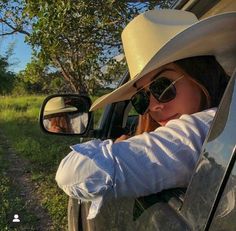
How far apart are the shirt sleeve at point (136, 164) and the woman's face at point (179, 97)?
195mm

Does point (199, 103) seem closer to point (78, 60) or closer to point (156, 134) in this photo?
point (156, 134)

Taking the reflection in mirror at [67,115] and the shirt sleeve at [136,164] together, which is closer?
the shirt sleeve at [136,164]

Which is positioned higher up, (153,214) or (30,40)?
(153,214)

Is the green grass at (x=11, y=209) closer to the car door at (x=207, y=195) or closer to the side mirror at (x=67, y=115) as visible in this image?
the side mirror at (x=67, y=115)

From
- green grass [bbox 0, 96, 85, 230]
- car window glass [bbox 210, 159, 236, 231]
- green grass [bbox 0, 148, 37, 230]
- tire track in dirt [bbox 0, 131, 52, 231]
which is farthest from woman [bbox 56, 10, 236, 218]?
tire track in dirt [bbox 0, 131, 52, 231]

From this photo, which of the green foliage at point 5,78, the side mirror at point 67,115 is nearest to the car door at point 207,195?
the side mirror at point 67,115

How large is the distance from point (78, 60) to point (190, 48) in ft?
22.6

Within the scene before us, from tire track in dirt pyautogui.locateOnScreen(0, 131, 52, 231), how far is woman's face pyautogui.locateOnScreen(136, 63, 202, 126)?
11.5 ft

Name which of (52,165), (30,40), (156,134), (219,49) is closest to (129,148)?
(156,134)

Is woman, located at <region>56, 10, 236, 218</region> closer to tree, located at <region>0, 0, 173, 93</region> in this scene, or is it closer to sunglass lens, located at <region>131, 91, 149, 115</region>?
sunglass lens, located at <region>131, 91, 149, 115</region>

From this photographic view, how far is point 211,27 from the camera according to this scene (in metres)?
1.66

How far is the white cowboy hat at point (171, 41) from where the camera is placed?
1650mm

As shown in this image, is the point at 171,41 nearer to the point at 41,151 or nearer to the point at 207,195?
the point at 207,195

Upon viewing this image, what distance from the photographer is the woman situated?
1.50 m
